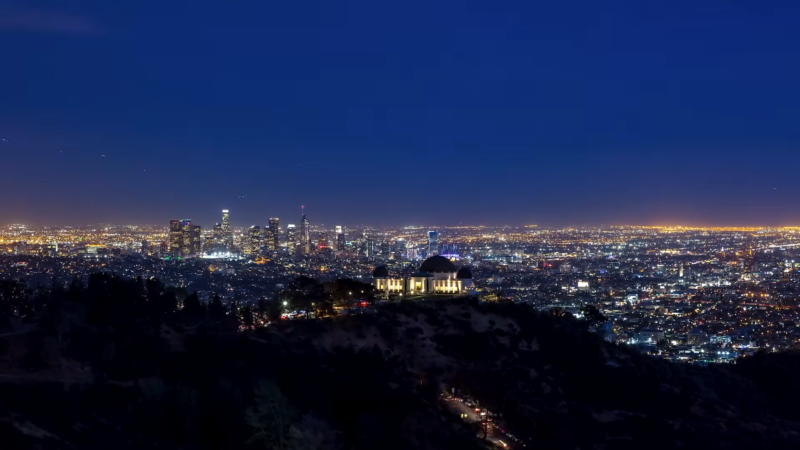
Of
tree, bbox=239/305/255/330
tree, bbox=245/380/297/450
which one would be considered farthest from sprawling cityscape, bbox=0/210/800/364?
tree, bbox=245/380/297/450

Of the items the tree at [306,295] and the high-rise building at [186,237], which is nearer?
the tree at [306,295]

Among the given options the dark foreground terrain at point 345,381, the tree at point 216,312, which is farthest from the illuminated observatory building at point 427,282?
the tree at point 216,312

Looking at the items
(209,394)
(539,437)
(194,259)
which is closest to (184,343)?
(209,394)

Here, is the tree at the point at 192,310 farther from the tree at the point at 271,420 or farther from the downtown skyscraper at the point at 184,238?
the downtown skyscraper at the point at 184,238

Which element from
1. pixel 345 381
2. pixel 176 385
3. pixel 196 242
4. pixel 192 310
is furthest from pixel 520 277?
pixel 176 385

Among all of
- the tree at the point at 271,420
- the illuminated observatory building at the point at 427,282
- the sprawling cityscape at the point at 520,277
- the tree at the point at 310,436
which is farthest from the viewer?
the sprawling cityscape at the point at 520,277

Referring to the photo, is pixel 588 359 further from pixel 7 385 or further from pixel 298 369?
pixel 7 385
